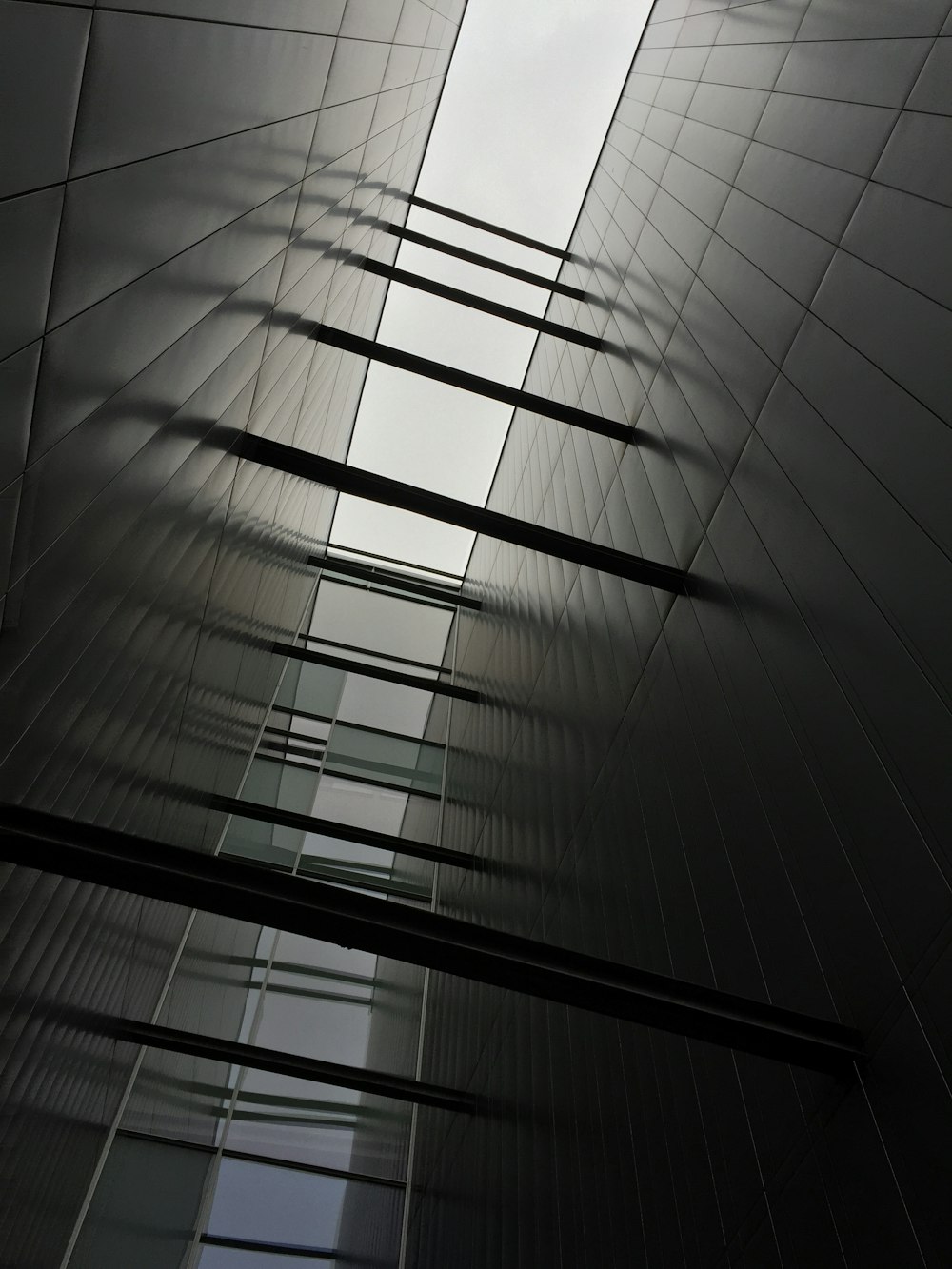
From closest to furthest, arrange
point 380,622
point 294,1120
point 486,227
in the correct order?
point 294,1120 → point 486,227 → point 380,622

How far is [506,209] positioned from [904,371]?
380 inches

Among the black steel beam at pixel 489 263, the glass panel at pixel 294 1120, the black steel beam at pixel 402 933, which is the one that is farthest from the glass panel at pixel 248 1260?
the black steel beam at pixel 489 263

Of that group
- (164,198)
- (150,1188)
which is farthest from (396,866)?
(164,198)

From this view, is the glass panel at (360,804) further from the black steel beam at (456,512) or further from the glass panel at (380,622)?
the black steel beam at (456,512)

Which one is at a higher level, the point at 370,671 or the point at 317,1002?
the point at 370,671

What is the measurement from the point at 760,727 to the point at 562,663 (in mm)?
3917

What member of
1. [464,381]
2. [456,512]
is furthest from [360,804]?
[456,512]

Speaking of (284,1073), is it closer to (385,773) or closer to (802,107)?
(385,773)

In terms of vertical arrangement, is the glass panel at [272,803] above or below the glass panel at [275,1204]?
above

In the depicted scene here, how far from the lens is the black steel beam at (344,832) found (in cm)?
909

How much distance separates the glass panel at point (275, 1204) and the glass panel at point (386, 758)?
4.81m

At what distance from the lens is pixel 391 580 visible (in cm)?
1541

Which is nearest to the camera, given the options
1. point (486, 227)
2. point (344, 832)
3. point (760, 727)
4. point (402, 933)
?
point (402, 933)

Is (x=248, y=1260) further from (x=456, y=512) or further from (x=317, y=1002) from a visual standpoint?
(x=456, y=512)
